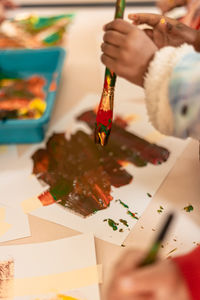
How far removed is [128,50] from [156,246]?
0.33 m

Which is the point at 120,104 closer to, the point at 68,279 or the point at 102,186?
the point at 102,186

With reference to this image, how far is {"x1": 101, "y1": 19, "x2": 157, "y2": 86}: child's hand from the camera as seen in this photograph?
515mm

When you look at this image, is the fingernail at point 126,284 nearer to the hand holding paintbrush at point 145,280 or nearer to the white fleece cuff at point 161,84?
the hand holding paintbrush at point 145,280

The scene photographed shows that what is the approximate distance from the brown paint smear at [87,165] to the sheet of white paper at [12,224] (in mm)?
50

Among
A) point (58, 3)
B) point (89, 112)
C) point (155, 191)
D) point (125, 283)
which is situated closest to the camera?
point (125, 283)

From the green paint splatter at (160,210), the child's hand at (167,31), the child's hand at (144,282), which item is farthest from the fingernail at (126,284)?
the child's hand at (167,31)

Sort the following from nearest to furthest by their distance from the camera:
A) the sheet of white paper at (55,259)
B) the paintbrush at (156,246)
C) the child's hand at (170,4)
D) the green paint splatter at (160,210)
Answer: the paintbrush at (156,246) → the sheet of white paper at (55,259) → the green paint splatter at (160,210) → the child's hand at (170,4)

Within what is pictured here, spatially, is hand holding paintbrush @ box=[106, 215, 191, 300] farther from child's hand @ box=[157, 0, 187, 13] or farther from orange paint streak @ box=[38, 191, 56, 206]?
child's hand @ box=[157, 0, 187, 13]

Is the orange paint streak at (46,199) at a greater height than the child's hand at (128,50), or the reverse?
the child's hand at (128,50)

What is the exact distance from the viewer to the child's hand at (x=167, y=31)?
0.58m

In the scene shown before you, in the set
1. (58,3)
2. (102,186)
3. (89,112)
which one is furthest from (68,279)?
(58,3)

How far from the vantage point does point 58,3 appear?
135 centimetres

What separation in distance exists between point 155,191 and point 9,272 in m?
0.29

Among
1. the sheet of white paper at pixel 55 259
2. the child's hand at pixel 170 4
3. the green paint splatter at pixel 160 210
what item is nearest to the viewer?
the sheet of white paper at pixel 55 259
